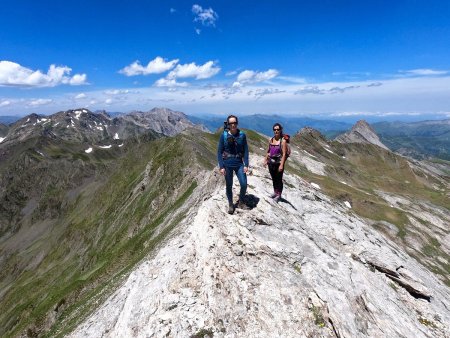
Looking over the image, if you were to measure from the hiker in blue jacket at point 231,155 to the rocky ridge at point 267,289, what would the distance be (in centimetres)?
194

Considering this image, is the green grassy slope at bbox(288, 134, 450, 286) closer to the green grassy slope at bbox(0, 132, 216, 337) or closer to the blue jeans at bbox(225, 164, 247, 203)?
the green grassy slope at bbox(0, 132, 216, 337)

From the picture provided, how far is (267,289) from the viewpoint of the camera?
15586 millimetres

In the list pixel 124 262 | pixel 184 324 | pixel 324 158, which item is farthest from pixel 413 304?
pixel 324 158

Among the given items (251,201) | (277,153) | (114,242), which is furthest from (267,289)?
(114,242)

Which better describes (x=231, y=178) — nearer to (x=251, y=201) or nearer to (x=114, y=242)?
(x=251, y=201)

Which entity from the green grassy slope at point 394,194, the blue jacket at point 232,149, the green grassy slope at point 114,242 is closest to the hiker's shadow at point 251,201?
the blue jacket at point 232,149

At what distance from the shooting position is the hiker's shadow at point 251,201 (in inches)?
806

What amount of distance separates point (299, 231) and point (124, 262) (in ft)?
83.1

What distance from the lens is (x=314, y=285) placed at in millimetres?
16203

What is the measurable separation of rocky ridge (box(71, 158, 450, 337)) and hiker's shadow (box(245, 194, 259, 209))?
7cm

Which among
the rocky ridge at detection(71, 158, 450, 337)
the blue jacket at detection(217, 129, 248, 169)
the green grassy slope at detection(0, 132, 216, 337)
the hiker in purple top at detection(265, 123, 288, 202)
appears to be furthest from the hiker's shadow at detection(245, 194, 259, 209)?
the green grassy slope at detection(0, 132, 216, 337)

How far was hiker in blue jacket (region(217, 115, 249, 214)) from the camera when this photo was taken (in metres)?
18.0

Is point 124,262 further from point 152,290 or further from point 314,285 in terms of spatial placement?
point 314,285

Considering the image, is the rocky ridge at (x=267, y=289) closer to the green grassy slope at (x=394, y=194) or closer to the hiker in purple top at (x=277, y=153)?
the hiker in purple top at (x=277, y=153)
